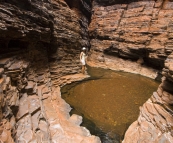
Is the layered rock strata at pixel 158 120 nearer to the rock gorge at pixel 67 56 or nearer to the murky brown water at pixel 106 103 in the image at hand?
the rock gorge at pixel 67 56

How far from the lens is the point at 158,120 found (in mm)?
4164

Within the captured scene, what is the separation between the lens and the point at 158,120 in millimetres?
4164

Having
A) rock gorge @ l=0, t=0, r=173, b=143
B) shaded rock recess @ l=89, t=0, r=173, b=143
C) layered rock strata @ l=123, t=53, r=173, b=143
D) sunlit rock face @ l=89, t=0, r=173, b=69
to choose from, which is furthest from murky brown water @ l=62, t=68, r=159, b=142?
sunlit rock face @ l=89, t=0, r=173, b=69

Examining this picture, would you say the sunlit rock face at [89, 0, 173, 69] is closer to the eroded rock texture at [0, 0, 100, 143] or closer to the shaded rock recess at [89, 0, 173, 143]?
the shaded rock recess at [89, 0, 173, 143]

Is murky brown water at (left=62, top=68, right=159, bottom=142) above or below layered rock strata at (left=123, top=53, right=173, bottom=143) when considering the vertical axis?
below

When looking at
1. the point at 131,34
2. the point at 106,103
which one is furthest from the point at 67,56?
the point at 131,34

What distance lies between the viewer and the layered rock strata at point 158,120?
373 centimetres

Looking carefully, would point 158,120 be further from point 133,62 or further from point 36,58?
point 133,62

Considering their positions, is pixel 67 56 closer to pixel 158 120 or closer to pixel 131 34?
pixel 158 120

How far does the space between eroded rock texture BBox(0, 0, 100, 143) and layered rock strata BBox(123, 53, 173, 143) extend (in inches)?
62.6

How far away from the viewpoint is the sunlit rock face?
14.8 meters

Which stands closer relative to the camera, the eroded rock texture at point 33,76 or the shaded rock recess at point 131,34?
the eroded rock texture at point 33,76

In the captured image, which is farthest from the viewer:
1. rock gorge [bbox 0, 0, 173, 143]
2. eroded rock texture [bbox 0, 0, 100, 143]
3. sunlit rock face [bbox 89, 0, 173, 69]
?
sunlit rock face [bbox 89, 0, 173, 69]

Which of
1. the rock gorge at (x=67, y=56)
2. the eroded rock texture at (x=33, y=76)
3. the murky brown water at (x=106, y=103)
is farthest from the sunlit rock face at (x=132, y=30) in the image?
the eroded rock texture at (x=33, y=76)
